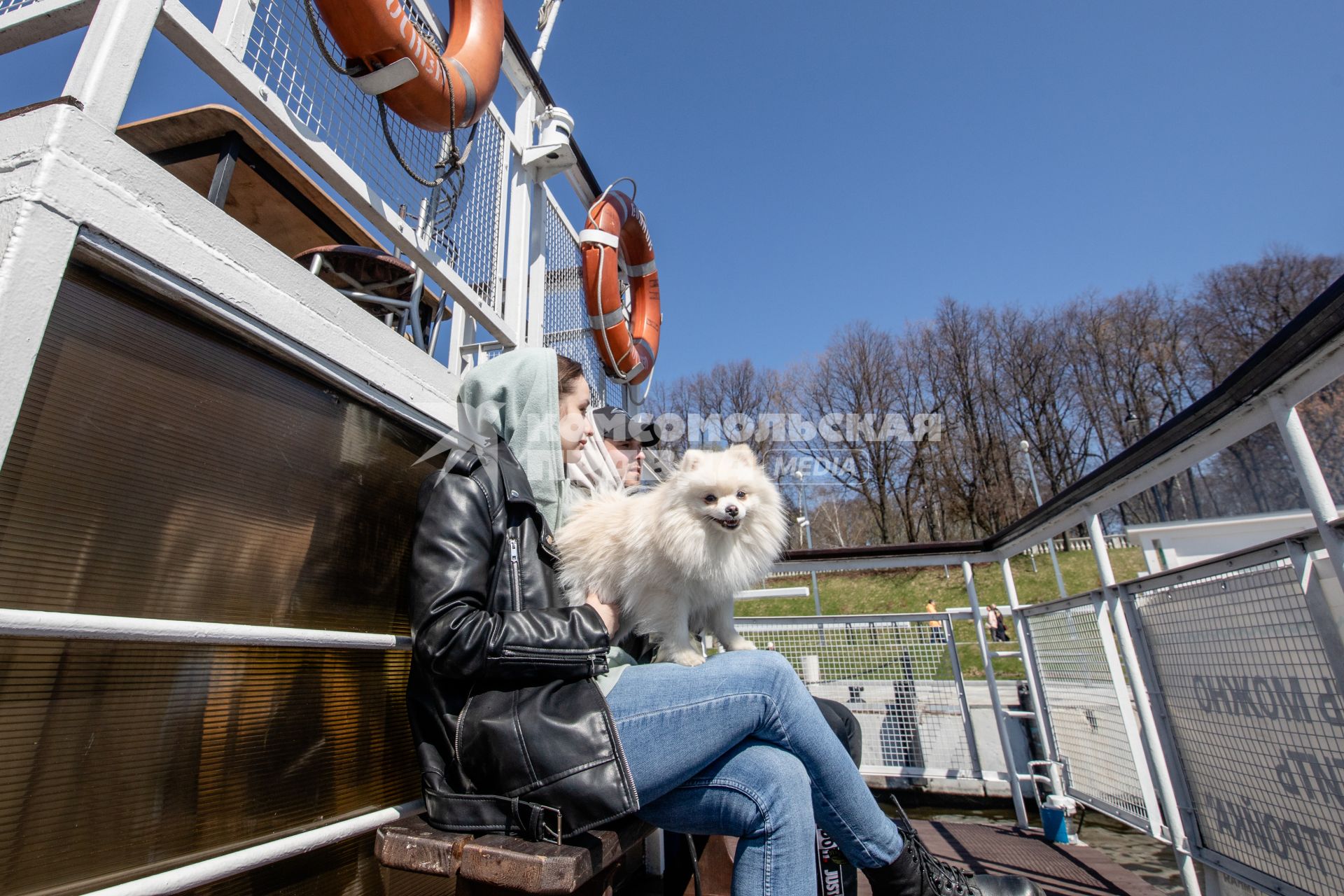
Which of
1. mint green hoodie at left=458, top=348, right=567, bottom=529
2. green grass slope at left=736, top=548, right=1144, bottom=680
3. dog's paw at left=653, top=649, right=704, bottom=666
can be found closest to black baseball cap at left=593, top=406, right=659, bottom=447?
mint green hoodie at left=458, top=348, right=567, bottom=529

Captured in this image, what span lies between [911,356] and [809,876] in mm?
22660

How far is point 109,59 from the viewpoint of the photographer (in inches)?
38.3

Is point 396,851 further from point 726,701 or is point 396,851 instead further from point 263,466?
point 263,466

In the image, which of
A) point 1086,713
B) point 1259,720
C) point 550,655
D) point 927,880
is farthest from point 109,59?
point 1086,713

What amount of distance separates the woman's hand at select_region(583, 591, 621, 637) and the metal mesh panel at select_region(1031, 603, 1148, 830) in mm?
1870

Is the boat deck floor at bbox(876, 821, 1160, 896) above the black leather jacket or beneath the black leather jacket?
beneath

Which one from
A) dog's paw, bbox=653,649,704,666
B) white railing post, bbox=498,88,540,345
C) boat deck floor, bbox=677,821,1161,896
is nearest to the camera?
dog's paw, bbox=653,649,704,666

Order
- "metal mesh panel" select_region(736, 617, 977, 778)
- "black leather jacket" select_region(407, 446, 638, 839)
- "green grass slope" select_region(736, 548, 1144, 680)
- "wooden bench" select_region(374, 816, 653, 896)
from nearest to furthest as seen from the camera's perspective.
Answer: "wooden bench" select_region(374, 816, 653, 896), "black leather jacket" select_region(407, 446, 638, 839), "metal mesh panel" select_region(736, 617, 977, 778), "green grass slope" select_region(736, 548, 1144, 680)

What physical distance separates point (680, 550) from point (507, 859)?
3.35ft

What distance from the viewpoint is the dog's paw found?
5.79 feet

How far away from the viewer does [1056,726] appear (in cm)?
296

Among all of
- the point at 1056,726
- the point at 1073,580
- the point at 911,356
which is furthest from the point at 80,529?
the point at 911,356

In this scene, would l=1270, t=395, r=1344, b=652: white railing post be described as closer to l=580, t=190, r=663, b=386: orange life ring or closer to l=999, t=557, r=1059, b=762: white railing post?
l=999, t=557, r=1059, b=762: white railing post

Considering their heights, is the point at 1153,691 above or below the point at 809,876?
above
